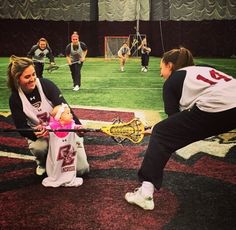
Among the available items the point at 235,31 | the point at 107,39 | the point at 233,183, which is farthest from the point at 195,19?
the point at 233,183

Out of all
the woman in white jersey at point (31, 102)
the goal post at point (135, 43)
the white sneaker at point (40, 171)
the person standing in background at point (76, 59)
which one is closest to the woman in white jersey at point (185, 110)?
the woman in white jersey at point (31, 102)

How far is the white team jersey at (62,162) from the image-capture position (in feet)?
13.3

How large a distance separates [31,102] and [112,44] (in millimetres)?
24669

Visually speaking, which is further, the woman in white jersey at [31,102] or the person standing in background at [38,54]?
the person standing in background at [38,54]

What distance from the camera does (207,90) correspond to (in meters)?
3.37

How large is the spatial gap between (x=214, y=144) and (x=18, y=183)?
3215 mm

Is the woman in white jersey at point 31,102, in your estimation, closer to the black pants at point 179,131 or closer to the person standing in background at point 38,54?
the black pants at point 179,131

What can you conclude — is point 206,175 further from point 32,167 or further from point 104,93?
point 104,93

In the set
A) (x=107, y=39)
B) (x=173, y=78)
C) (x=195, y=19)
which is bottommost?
(x=107, y=39)

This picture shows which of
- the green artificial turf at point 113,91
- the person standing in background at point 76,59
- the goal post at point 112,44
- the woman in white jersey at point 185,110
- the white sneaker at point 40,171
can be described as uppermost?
the woman in white jersey at point 185,110

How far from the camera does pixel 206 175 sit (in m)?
4.54

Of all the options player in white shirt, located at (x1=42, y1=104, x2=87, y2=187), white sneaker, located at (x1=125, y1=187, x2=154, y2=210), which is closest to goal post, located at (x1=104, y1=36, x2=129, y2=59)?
player in white shirt, located at (x1=42, y1=104, x2=87, y2=187)

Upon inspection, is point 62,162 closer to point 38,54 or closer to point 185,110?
point 185,110

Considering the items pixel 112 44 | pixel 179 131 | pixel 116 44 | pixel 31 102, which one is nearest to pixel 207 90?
pixel 179 131
